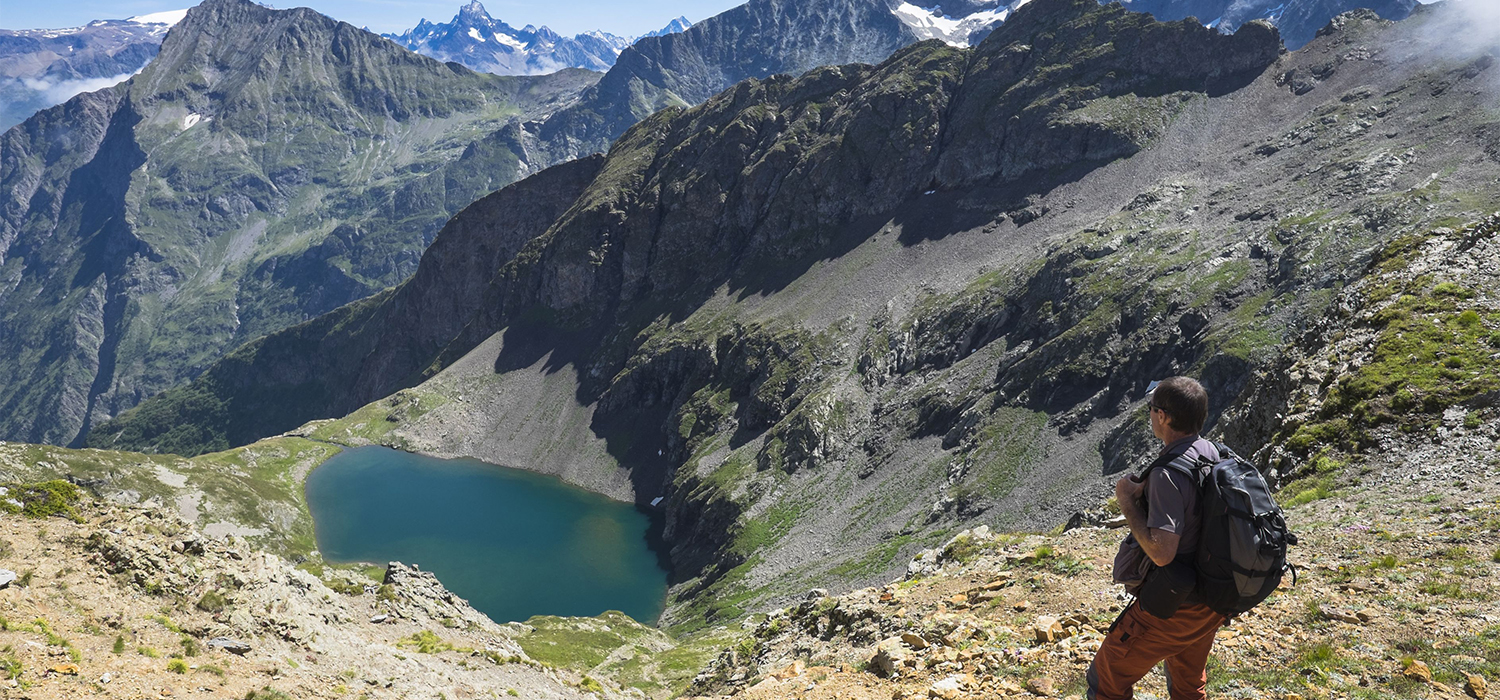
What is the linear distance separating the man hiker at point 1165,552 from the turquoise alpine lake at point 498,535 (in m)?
126

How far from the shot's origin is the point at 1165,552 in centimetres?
897

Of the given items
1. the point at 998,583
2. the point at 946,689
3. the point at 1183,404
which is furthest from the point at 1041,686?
the point at 998,583

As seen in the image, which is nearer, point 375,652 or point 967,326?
point 375,652

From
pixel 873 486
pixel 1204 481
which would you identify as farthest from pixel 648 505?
pixel 1204 481

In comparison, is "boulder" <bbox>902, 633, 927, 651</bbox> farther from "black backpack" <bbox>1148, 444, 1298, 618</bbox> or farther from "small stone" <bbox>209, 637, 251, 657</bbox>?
"small stone" <bbox>209, 637, 251, 657</bbox>

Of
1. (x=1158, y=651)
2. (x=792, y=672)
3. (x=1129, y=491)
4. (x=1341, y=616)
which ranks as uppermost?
(x=1129, y=491)

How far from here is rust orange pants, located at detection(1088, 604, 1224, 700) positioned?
9719mm

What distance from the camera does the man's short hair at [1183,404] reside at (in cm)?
926

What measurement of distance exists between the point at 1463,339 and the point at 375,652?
146 ft

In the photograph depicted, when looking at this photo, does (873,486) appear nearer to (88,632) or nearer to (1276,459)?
(1276,459)

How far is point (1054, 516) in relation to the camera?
322 feet

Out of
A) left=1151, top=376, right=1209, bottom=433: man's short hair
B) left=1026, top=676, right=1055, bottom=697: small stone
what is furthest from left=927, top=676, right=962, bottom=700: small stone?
left=1151, top=376, right=1209, bottom=433: man's short hair

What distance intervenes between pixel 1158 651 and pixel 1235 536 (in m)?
2.37

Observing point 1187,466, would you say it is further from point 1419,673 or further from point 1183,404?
point 1419,673
